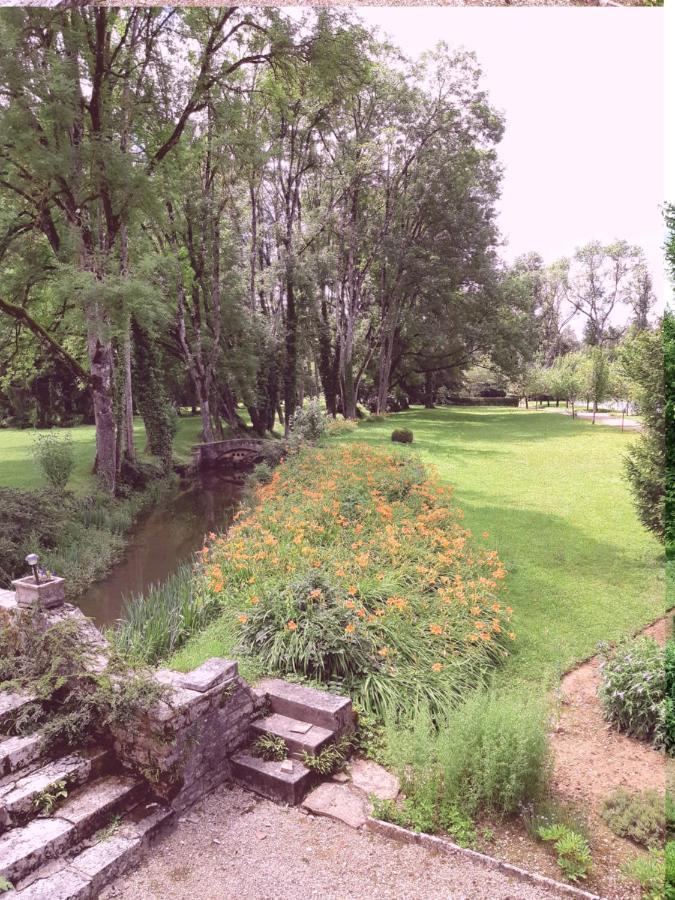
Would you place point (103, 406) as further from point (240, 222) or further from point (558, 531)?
point (240, 222)

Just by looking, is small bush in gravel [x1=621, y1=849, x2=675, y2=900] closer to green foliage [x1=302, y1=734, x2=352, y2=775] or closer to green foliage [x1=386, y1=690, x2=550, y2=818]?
green foliage [x1=386, y1=690, x2=550, y2=818]

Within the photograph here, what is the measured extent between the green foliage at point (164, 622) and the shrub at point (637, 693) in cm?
341

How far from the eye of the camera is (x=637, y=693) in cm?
379

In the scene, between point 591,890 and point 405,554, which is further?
point 405,554

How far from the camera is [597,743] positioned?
3.76 meters

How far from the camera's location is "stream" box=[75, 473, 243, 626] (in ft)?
24.1

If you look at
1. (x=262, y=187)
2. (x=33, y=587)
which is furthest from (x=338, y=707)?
(x=262, y=187)

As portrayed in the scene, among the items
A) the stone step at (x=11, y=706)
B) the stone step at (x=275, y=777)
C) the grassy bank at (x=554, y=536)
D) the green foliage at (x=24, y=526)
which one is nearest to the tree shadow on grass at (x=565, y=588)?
the grassy bank at (x=554, y=536)

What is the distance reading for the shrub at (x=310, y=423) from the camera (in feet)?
43.9

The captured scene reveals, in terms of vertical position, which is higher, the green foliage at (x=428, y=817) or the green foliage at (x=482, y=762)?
the green foliage at (x=482, y=762)

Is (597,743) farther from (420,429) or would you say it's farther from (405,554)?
(420,429)

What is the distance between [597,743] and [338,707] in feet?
5.58

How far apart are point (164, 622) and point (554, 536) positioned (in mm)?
4651

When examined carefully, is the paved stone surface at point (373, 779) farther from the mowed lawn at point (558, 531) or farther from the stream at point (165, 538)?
the stream at point (165, 538)
